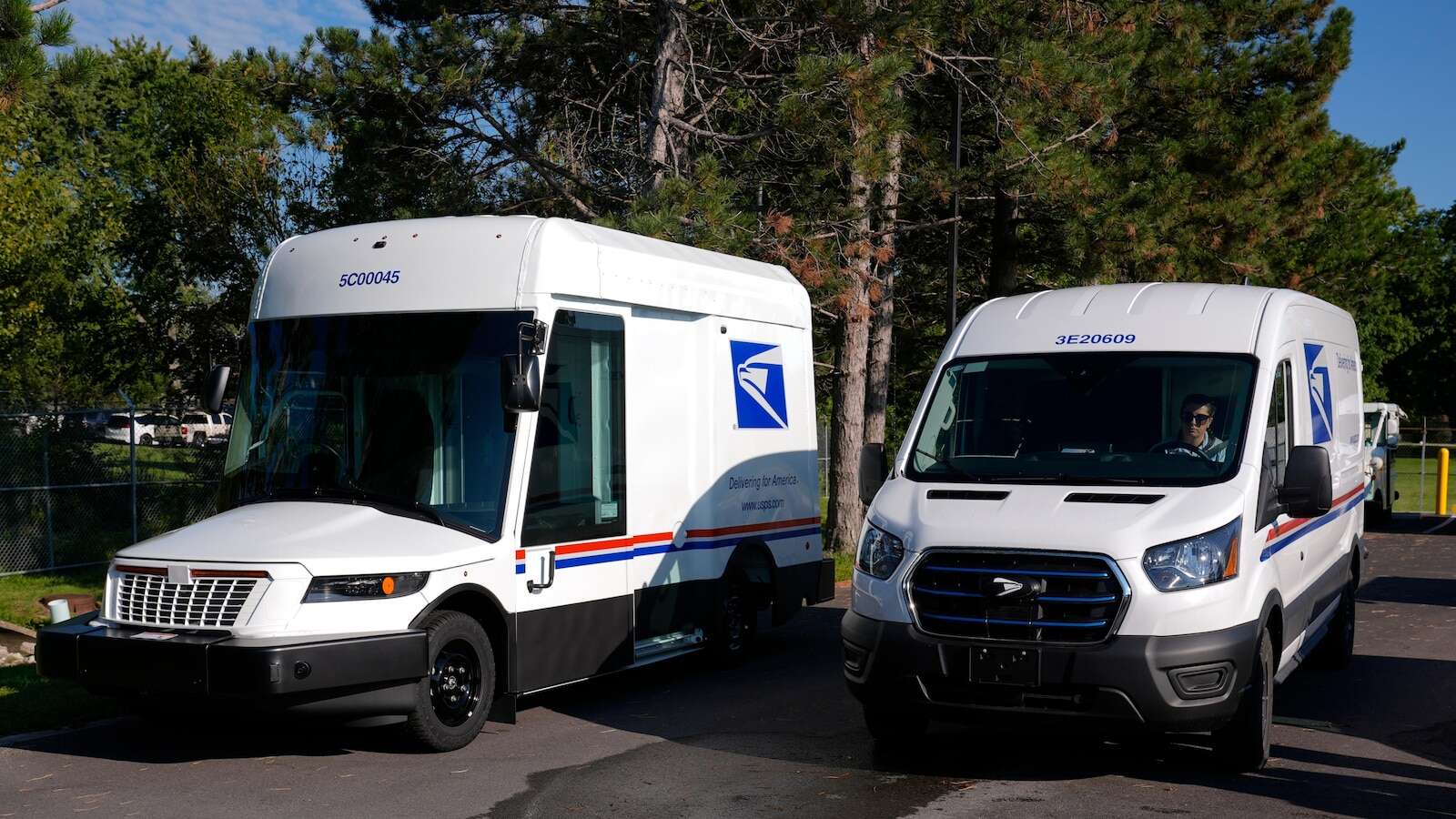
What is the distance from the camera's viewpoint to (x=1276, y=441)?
8141 millimetres

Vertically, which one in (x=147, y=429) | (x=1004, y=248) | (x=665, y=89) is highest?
(x=665, y=89)

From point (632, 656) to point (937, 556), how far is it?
10.6 feet

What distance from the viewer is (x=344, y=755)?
818cm

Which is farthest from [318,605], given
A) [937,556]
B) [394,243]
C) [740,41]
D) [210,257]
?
[210,257]

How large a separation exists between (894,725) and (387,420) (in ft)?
11.2

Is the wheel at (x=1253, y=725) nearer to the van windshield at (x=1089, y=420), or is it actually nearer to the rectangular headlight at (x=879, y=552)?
the van windshield at (x=1089, y=420)

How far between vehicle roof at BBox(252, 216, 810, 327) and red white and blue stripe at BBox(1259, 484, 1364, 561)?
428 cm

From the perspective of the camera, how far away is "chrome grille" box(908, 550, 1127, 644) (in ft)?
22.7

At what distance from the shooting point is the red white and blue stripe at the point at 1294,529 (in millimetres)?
7621

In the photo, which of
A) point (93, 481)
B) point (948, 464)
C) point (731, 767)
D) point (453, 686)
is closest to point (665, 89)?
point (93, 481)

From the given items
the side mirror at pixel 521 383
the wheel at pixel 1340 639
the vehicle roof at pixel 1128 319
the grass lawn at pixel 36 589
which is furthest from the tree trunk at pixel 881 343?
the side mirror at pixel 521 383

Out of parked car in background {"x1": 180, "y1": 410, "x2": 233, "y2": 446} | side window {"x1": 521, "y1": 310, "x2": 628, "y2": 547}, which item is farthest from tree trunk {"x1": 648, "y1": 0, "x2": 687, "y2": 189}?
side window {"x1": 521, "y1": 310, "x2": 628, "y2": 547}

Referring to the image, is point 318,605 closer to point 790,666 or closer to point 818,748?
point 818,748

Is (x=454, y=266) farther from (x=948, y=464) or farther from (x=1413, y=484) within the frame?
(x=1413, y=484)
